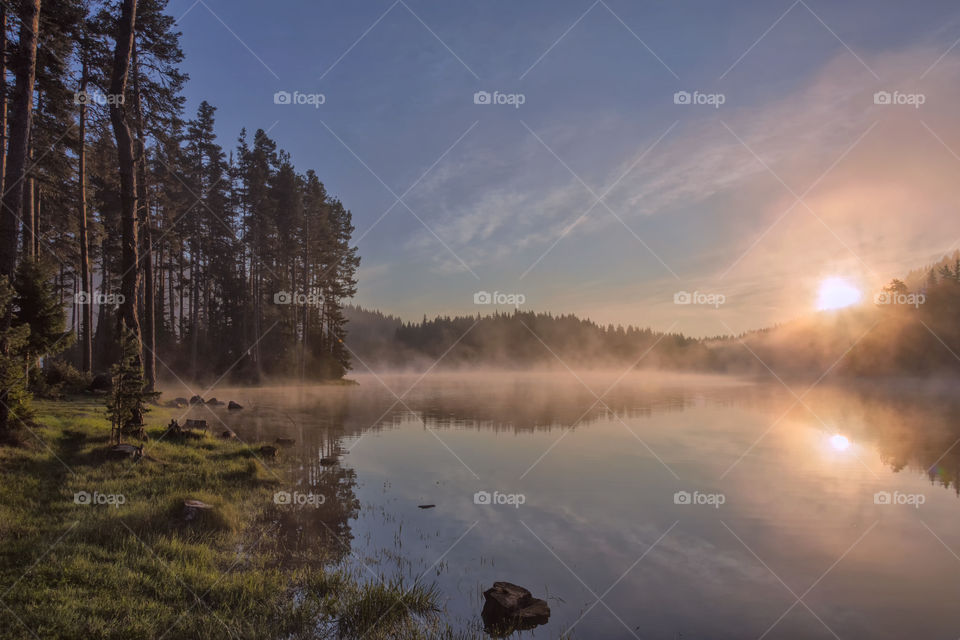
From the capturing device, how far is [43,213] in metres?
38.5

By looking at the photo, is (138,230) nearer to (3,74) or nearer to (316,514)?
(3,74)

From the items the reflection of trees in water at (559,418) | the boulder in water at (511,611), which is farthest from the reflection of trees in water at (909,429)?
the boulder in water at (511,611)

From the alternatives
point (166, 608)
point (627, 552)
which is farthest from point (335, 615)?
point (627, 552)

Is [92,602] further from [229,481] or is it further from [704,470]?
[704,470]

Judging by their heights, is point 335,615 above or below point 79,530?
below

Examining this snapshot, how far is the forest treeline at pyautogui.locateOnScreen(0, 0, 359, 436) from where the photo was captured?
48.5ft

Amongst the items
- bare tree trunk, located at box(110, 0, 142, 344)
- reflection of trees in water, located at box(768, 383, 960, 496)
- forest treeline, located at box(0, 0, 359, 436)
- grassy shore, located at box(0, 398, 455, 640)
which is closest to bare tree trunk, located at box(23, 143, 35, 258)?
forest treeline, located at box(0, 0, 359, 436)

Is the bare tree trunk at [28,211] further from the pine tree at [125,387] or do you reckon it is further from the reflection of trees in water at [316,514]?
the reflection of trees in water at [316,514]

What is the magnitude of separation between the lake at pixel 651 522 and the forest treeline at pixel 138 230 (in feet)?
27.5

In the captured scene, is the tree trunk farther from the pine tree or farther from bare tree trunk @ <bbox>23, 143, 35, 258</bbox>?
bare tree trunk @ <bbox>23, 143, 35, 258</bbox>

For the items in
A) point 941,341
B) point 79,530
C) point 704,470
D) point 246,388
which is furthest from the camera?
point 941,341

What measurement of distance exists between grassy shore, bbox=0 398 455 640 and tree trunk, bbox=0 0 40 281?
5353 millimetres

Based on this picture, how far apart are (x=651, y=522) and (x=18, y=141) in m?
21.0

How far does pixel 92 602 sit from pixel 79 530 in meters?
2.94
